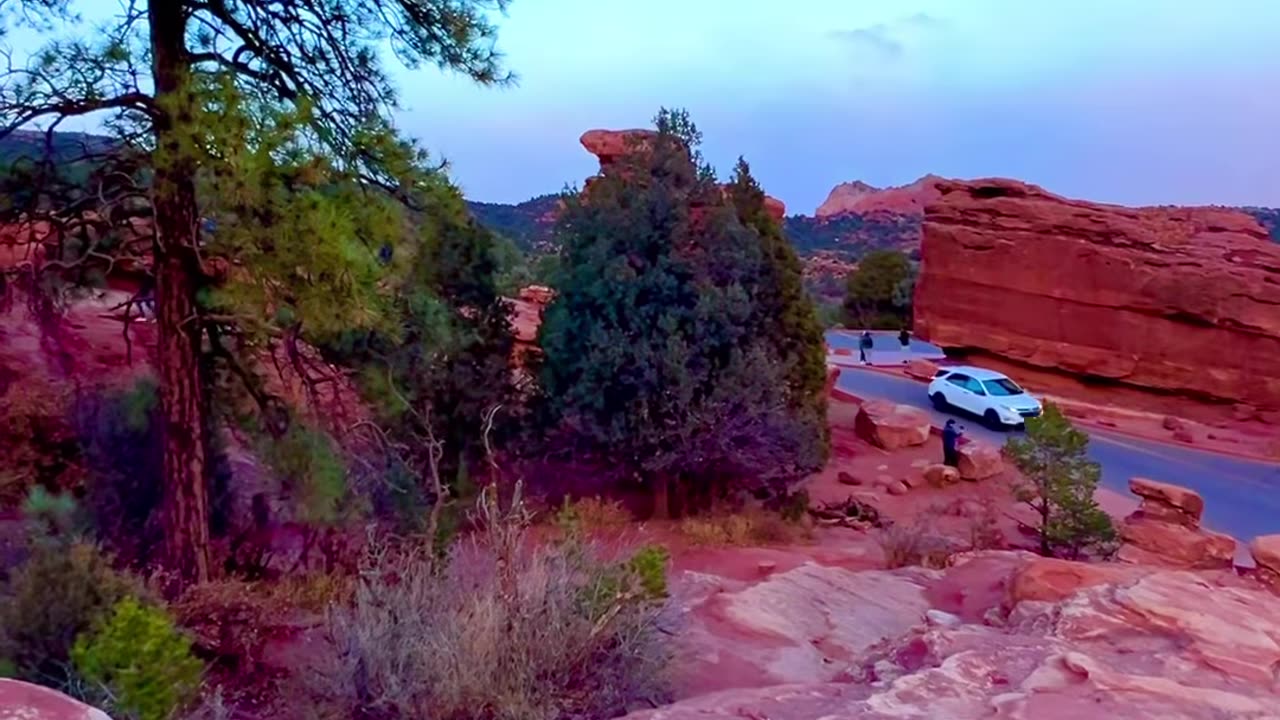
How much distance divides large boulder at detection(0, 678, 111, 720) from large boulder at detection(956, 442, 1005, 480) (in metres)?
17.6

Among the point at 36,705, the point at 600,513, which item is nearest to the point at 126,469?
the point at 600,513

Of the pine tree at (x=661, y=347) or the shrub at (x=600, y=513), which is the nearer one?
the shrub at (x=600, y=513)

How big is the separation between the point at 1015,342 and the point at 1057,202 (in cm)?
447

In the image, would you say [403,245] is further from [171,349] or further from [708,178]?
[708,178]

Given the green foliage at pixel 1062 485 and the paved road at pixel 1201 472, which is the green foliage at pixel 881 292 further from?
the green foliage at pixel 1062 485

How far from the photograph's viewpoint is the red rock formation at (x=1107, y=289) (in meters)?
31.8

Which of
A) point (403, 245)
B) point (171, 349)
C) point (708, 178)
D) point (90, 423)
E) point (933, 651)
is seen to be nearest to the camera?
point (933, 651)

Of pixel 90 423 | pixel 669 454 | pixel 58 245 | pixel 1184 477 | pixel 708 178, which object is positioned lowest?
pixel 1184 477

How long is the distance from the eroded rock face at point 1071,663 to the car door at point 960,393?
67.8ft

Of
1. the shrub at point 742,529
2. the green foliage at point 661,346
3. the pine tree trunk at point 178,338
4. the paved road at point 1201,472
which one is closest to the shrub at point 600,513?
the green foliage at point 661,346

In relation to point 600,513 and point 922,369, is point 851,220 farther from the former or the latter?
point 600,513

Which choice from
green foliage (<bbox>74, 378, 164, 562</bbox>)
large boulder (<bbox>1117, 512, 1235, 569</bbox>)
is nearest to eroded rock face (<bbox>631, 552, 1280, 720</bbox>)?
green foliage (<bbox>74, 378, 164, 562</bbox>)

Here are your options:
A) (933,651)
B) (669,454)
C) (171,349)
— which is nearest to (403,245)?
(171,349)

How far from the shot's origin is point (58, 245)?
7.45 metres
